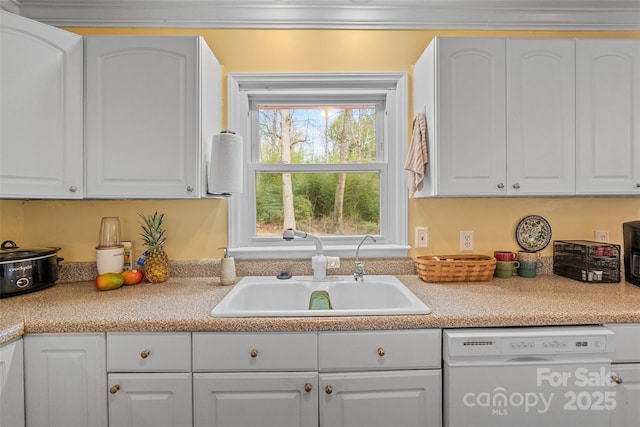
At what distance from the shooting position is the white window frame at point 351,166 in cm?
182

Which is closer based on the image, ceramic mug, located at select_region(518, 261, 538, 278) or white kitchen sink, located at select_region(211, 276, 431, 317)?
white kitchen sink, located at select_region(211, 276, 431, 317)

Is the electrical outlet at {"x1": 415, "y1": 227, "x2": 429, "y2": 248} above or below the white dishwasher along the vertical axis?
above

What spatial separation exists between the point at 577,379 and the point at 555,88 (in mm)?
1334

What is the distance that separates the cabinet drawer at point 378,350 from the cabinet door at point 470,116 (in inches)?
28.9

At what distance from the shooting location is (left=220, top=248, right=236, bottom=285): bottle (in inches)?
64.3

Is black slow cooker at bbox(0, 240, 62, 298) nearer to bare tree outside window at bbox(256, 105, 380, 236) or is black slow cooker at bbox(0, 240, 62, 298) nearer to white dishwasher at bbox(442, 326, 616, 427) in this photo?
bare tree outside window at bbox(256, 105, 380, 236)

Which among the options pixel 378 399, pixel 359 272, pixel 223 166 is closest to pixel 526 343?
pixel 378 399

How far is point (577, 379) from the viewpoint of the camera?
45.6 inches

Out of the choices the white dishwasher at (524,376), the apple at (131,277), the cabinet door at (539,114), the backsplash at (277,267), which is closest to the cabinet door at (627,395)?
the white dishwasher at (524,376)

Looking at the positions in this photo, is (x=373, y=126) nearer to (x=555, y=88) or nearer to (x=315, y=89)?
(x=315, y=89)

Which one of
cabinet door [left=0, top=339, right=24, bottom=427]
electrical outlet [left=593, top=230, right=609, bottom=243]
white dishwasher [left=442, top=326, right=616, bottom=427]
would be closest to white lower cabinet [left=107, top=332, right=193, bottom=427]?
cabinet door [left=0, top=339, right=24, bottom=427]

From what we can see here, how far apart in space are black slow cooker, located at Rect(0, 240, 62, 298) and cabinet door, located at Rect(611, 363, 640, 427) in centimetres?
255

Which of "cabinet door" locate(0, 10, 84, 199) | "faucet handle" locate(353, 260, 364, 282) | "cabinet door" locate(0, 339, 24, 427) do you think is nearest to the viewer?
"cabinet door" locate(0, 339, 24, 427)

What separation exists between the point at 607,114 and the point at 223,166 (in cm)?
197
